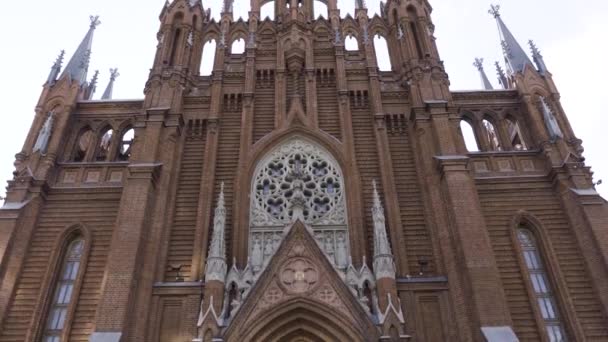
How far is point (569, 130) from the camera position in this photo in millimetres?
21484

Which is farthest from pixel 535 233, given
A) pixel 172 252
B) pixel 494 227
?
pixel 172 252

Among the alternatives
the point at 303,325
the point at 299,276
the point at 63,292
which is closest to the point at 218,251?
the point at 299,276

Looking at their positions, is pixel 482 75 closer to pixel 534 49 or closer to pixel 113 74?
pixel 534 49

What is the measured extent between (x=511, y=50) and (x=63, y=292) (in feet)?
73.1

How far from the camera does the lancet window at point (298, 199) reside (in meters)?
18.6

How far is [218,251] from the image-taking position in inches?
680

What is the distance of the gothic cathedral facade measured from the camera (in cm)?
1669

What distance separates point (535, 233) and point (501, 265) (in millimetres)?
2152

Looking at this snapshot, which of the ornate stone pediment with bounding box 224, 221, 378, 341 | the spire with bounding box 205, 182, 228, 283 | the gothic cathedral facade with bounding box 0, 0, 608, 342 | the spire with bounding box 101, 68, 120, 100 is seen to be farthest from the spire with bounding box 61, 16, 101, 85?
the ornate stone pediment with bounding box 224, 221, 378, 341

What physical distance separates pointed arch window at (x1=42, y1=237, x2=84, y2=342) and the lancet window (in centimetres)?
645

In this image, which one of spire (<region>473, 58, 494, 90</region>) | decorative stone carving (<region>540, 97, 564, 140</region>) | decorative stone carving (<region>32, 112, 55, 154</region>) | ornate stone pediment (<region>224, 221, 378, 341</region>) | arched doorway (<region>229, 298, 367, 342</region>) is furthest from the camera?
spire (<region>473, 58, 494, 90</region>)

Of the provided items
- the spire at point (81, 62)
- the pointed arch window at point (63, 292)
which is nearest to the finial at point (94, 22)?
the spire at point (81, 62)

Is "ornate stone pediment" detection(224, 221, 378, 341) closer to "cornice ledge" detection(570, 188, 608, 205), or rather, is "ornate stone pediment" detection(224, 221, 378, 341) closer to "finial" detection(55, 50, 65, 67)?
"cornice ledge" detection(570, 188, 608, 205)

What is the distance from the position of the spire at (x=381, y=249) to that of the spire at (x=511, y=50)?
10788 millimetres
